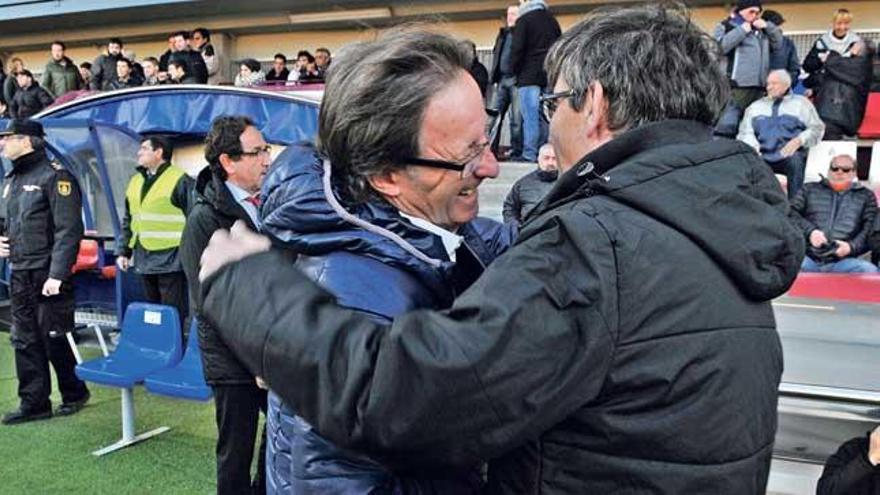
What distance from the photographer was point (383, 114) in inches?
43.6

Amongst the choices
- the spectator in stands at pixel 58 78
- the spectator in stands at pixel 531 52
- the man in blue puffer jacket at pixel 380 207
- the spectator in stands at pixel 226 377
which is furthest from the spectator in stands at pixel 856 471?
the spectator in stands at pixel 58 78

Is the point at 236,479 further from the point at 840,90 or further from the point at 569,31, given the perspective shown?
the point at 840,90

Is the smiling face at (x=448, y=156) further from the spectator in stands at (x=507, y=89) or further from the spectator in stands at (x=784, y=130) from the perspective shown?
the spectator in stands at (x=507, y=89)

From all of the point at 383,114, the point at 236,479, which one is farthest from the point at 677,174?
the point at 236,479

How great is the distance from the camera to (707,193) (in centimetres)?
96

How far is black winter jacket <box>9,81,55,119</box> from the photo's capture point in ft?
47.9

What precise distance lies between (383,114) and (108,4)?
1963 cm

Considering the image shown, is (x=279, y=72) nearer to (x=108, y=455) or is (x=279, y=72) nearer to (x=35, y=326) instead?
(x=35, y=326)

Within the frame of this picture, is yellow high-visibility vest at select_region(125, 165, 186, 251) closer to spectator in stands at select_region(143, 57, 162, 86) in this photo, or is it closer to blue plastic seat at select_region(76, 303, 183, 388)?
blue plastic seat at select_region(76, 303, 183, 388)

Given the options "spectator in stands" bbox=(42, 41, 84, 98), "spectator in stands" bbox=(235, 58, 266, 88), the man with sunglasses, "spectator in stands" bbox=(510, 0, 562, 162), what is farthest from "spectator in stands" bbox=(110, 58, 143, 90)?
the man with sunglasses

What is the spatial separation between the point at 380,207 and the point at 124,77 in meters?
15.2

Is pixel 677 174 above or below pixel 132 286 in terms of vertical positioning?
above

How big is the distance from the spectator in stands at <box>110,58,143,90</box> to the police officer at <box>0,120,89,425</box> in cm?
1046

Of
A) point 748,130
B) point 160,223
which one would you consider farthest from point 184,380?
point 748,130
